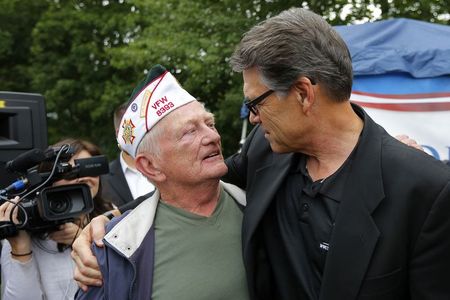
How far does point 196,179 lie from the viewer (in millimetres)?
2246

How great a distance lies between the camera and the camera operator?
2.68m

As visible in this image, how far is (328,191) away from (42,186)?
4.59 ft

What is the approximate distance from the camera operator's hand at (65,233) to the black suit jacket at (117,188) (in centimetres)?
140

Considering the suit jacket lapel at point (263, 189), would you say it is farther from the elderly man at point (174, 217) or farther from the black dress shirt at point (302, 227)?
the elderly man at point (174, 217)

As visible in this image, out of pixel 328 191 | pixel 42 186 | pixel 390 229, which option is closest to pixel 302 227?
pixel 328 191

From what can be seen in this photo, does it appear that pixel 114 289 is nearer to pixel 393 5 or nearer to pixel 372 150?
pixel 372 150

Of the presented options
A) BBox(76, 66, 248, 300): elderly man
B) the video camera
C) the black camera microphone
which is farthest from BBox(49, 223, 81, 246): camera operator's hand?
BBox(76, 66, 248, 300): elderly man

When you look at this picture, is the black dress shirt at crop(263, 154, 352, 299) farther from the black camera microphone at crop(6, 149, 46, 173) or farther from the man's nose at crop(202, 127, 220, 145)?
the black camera microphone at crop(6, 149, 46, 173)

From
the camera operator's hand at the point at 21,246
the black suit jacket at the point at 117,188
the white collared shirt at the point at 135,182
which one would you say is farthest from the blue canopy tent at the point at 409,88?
the camera operator's hand at the point at 21,246

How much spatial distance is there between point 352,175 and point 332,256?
280 mm

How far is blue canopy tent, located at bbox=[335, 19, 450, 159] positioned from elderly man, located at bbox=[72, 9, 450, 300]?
301 centimetres

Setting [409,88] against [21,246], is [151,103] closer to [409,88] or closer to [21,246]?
[21,246]

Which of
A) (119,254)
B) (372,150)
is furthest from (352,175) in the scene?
(119,254)

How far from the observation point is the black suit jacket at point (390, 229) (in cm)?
170
